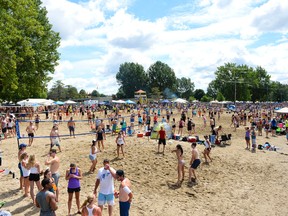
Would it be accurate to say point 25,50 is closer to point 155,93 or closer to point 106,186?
point 106,186

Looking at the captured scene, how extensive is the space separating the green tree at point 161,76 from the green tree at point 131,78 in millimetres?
3198

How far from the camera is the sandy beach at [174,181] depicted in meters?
8.97

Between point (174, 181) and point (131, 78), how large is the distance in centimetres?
8257

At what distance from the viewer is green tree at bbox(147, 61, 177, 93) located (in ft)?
311

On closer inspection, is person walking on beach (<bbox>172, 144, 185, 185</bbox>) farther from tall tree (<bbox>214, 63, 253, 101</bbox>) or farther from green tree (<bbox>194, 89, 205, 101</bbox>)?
green tree (<bbox>194, 89, 205, 101</bbox>)

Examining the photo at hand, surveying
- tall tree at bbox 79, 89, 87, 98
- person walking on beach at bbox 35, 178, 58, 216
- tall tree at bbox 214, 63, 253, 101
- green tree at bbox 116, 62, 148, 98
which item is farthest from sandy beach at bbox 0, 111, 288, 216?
tall tree at bbox 79, 89, 87, 98

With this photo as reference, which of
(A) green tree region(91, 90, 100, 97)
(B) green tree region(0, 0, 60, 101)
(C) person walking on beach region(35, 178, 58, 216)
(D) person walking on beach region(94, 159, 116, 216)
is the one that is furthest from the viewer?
(A) green tree region(91, 90, 100, 97)

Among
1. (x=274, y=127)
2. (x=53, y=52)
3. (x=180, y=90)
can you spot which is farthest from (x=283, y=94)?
(x=53, y=52)

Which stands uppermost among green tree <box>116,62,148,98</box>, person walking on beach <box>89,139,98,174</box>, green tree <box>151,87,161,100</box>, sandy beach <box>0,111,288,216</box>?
Answer: green tree <box>116,62,148,98</box>

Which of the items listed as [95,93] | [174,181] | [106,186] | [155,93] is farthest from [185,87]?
[106,186]

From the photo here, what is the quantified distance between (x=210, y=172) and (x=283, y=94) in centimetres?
11381

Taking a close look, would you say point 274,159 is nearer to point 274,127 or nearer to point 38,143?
point 274,127

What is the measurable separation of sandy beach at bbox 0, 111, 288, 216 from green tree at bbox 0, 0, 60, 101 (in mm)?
5310

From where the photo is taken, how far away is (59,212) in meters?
7.83
